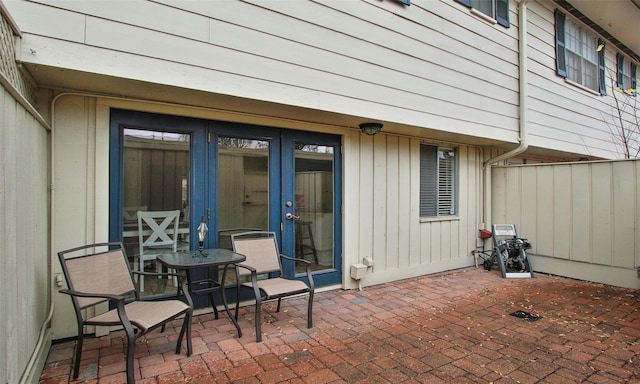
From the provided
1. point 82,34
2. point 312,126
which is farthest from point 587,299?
point 82,34

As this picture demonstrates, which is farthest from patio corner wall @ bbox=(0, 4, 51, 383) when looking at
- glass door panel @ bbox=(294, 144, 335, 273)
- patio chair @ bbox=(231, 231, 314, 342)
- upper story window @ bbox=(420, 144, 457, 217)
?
upper story window @ bbox=(420, 144, 457, 217)

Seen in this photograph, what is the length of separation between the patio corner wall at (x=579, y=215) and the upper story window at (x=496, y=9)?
2.41 meters

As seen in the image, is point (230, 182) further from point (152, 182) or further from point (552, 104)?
point (552, 104)

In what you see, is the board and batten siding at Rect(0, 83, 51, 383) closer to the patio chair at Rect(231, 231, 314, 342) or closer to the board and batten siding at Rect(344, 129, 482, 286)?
the patio chair at Rect(231, 231, 314, 342)

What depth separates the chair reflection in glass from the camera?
3.22 m

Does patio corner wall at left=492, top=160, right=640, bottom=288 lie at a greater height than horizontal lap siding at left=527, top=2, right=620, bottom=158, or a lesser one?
lesser

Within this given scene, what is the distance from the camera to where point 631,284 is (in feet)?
14.9

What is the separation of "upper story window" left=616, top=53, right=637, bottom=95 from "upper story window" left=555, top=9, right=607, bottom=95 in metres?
0.99

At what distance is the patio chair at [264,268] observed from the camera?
9.77 feet

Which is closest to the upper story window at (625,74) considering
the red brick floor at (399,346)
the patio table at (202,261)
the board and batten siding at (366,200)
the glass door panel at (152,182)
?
the board and batten siding at (366,200)

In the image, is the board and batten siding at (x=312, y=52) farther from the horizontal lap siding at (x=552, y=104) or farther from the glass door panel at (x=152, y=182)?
the horizontal lap siding at (x=552, y=104)

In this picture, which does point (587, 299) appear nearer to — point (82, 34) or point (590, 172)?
point (590, 172)

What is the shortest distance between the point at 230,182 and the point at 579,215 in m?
5.14

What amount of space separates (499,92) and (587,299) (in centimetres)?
308
